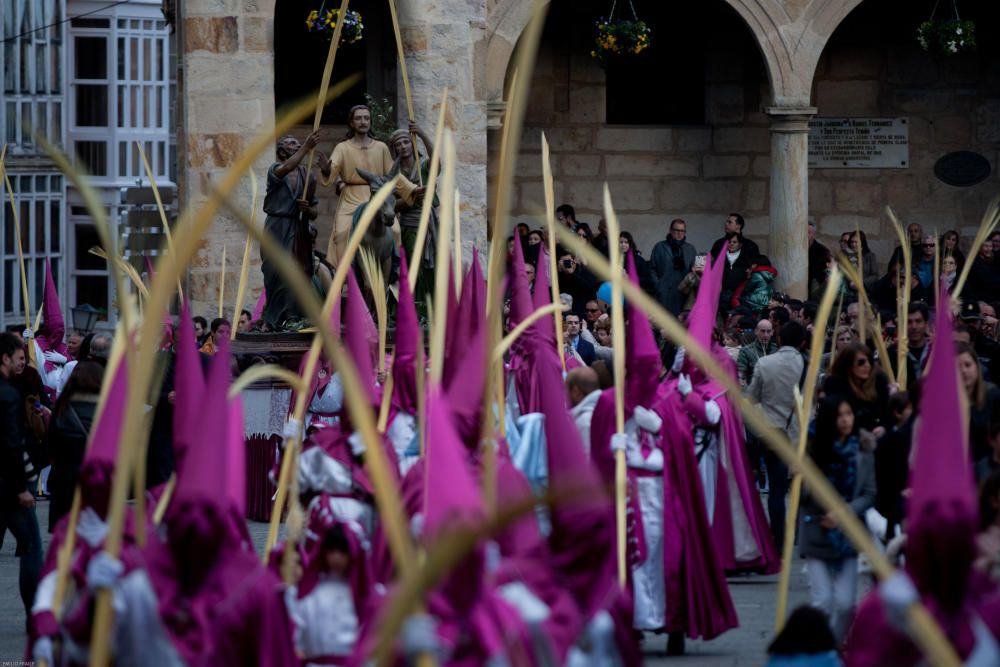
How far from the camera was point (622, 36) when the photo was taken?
19.6 m

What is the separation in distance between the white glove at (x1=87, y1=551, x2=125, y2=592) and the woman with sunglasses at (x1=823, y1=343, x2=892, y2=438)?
4.19m

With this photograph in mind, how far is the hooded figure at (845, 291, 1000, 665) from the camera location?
5.69 metres

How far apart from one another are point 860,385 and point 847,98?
1246 cm

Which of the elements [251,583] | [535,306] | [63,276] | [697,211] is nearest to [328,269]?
[535,306]

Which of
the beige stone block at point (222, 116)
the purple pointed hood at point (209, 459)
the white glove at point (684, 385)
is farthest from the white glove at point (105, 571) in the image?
the beige stone block at point (222, 116)

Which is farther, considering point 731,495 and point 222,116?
point 222,116

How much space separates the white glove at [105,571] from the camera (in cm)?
607

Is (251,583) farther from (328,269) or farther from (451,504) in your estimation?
(328,269)

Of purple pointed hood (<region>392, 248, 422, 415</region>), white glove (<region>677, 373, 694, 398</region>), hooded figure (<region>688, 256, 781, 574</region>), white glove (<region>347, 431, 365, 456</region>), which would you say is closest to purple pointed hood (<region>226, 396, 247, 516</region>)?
white glove (<region>347, 431, 365, 456</region>)

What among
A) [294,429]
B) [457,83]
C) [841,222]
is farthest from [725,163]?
[294,429]

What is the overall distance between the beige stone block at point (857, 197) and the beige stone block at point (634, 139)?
5.81 ft

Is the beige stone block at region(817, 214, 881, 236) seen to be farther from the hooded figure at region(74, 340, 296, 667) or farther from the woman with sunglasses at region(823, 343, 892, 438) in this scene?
the hooded figure at region(74, 340, 296, 667)

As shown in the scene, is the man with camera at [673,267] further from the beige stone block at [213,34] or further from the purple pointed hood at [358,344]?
the purple pointed hood at [358,344]

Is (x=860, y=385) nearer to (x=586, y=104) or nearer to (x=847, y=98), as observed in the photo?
(x=586, y=104)
